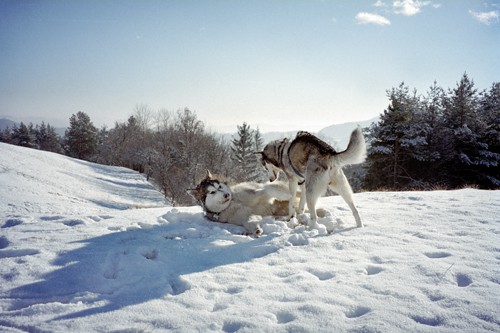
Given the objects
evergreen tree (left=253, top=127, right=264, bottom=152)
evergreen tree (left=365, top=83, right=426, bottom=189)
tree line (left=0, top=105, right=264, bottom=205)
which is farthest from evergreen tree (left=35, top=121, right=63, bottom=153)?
evergreen tree (left=365, top=83, right=426, bottom=189)

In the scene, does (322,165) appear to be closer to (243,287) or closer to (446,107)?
(243,287)

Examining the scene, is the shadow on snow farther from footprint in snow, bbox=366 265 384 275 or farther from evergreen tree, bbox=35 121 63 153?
evergreen tree, bbox=35 121 63 153

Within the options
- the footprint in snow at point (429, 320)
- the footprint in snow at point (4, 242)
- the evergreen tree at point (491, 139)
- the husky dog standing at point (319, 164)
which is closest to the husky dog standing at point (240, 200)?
the husky dog standing at point (319, 164)

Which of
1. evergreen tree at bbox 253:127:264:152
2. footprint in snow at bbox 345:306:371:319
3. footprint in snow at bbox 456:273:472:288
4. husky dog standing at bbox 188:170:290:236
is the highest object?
evergreen tree at bbox 253:127:264:152

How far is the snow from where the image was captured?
7.00 feet

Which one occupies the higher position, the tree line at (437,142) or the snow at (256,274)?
the tree line at (437,142)

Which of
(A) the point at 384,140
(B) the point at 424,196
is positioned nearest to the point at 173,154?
(A) the point at 384,140

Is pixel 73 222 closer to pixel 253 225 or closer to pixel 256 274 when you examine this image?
pixel 253 225

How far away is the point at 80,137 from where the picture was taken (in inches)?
2596

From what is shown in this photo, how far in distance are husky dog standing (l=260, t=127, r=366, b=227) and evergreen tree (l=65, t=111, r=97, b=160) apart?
74182 millimetres

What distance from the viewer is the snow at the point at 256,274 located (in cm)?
213

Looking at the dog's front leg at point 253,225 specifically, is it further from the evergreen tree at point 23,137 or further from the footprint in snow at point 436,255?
the evergreen tree at point 23,137

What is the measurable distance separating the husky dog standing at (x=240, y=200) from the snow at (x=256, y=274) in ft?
1.26

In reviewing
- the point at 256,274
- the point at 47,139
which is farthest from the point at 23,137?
the point at 256,274
